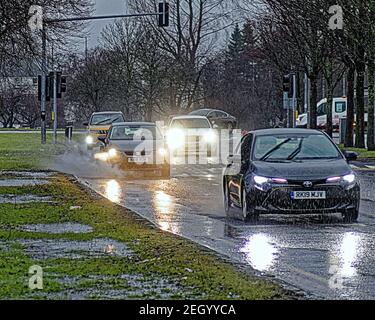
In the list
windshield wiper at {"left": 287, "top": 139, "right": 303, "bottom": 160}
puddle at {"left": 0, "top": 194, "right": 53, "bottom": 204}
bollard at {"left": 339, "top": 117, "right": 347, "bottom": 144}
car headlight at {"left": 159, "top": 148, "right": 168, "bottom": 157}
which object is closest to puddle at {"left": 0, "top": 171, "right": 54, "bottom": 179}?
car headlight at {"left": 159, "top": 148, "right": 168, "bottom": 157}

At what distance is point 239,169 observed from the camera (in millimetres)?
17766

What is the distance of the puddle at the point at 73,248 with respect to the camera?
12.1 meters

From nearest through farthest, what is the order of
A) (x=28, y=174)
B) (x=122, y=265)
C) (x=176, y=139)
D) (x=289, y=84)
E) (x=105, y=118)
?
(x=122, y=265)
(x=28, y=174)
(x=176, y=139)
(x=289, y=84)
(x=105, y=118)

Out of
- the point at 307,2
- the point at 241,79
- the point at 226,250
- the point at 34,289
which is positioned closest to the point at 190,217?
the point at 226,250

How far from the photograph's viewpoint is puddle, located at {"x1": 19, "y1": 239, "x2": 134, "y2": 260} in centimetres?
1207

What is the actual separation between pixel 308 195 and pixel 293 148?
149 centimetres

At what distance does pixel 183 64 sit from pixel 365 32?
29.9 meters

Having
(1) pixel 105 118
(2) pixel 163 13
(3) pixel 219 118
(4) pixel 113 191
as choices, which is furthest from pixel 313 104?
(4) pixel 113 191

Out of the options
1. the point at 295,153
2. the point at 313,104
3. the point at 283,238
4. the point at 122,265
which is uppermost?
the point at 313,104

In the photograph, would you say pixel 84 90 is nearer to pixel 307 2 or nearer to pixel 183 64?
pixel 183 64

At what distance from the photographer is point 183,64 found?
2670 inches

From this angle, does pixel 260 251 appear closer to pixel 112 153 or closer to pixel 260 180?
pixel 260 180

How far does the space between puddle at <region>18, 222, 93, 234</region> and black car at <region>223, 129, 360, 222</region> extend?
2.80m

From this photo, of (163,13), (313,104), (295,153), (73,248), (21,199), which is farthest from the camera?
(313,104)
